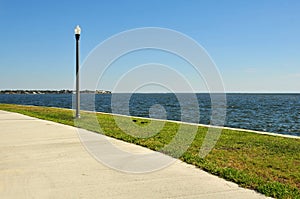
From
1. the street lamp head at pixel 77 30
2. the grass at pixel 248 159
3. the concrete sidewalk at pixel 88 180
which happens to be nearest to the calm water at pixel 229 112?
the grass at pixel 248 159

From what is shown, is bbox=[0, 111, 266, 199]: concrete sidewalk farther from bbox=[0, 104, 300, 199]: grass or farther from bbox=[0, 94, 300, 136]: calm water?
bbox=[0, 94, 300, 136]: calm water

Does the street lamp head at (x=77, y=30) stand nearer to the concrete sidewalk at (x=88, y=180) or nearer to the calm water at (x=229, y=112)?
the calm water at (x=229, y=112)

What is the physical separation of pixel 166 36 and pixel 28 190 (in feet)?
17.9

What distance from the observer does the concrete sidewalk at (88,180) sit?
4.46 meters

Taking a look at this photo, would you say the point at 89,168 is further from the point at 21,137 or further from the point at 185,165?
the point at 21,137

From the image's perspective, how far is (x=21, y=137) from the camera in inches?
367

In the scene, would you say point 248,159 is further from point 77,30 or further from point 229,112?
point 229,112

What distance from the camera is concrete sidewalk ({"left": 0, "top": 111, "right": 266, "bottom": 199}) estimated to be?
4461 mm

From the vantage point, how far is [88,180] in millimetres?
5062

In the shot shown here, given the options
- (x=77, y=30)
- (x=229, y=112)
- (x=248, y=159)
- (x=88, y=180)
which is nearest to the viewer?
(x=88, y=180)

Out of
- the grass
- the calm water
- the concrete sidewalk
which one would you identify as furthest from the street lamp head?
the concrete sidewalk

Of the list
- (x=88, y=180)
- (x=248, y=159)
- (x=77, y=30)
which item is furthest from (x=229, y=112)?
(x=88, y=180)

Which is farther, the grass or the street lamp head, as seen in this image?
the street lamp head

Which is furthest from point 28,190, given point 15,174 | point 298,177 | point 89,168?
point 298,177
